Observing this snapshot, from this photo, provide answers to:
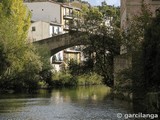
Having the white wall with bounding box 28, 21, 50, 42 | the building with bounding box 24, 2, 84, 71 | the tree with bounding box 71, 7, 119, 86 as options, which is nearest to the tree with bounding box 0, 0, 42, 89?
the tree with bounding box 71, 7, 119, 86

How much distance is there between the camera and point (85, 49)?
61.7m

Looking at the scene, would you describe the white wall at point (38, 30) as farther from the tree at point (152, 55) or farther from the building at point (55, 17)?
the tree at point (152, 55)

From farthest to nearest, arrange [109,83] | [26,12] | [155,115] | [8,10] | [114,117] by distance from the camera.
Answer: [26,12] → [8,10] → [109,83] → [114,117] → [155,115]

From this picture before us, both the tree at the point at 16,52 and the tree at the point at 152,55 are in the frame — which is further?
the tree at the point at 16,52

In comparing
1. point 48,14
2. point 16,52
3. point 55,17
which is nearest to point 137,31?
point 16,52

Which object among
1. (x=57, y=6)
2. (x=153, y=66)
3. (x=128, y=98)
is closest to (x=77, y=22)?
(x=128, y=98)

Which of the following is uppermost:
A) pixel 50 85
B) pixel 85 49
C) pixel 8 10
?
pixel 8 10

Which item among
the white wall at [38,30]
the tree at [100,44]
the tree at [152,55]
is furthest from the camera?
the white wall at [38,30]

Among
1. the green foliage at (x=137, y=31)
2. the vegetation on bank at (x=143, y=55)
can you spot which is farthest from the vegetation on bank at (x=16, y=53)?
the green foliage at (x=137, y=31)

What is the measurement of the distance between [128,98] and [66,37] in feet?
108

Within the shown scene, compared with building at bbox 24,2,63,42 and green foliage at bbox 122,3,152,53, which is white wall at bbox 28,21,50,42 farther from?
→ green foliage at bbox 122,3,152,53

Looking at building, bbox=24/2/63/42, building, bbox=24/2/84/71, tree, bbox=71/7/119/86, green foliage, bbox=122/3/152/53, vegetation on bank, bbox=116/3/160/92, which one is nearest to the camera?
vegetation on bank, bbox=116/3/160/92

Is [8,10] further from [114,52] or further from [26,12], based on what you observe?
[114,52]

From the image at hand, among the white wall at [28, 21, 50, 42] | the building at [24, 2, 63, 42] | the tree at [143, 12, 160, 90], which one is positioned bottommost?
the tree at [143, 12, 160, 90]
